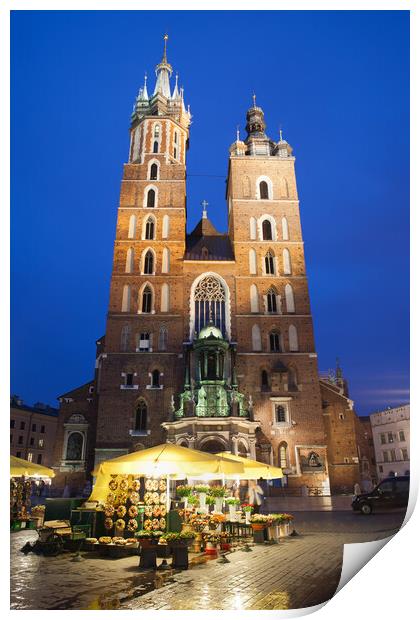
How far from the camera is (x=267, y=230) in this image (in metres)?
31.1

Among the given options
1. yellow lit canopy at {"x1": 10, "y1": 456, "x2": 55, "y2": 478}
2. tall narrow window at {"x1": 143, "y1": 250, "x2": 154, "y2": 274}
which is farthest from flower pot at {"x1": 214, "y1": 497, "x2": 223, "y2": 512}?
tall narrow window at {"x1": 143, "y1": 250, "x2": 154, "y2": 274}

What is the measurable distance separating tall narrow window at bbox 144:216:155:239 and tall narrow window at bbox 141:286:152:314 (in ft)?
12.4

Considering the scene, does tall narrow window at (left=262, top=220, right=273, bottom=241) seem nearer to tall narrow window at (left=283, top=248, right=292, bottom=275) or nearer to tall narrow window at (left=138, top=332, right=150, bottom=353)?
tall narrow window at (left=283, top=248, right=292, bottom=275)

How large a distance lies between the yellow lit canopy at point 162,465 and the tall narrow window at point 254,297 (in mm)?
18820

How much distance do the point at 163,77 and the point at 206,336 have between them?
27.0 metres

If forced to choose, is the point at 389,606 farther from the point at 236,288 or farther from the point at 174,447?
the point at 236,288

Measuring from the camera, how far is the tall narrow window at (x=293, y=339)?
1093 inches

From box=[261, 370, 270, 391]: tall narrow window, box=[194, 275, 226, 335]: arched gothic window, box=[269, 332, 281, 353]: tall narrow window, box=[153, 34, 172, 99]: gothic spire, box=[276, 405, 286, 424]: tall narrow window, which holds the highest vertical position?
box=[153, 34, 172, 99]: gothic spire

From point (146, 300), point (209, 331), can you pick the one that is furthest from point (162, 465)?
point (146, 300)

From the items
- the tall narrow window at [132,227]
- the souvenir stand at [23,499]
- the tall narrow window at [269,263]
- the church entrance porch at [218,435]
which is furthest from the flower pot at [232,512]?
the tall narrow window at [132,227]

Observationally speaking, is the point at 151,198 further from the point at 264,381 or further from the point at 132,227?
the point at 264,381

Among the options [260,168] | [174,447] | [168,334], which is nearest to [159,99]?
[260,168]

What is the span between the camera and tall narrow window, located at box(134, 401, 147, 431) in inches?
1019

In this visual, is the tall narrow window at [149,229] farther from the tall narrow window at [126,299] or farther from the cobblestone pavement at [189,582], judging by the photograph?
the cobblestone pavement at [189,582]
